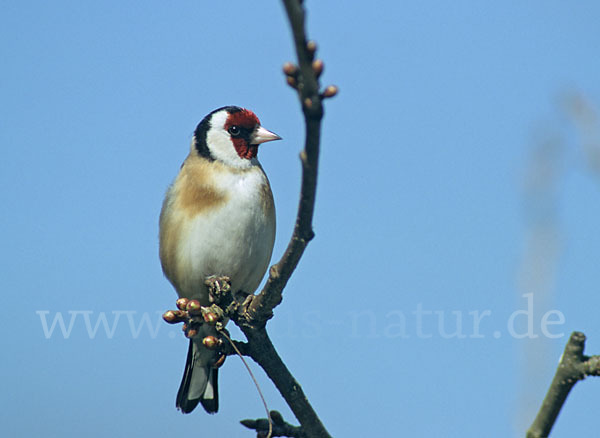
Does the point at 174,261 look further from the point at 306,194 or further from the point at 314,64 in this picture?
the point at 314,64

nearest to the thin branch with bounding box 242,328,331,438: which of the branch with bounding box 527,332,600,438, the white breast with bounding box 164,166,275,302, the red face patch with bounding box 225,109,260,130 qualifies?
the branch with bounding box 527,332,600,438

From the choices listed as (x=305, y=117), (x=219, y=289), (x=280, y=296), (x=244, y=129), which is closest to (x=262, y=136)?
(x=244, y=129)

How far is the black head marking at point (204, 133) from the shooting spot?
5.07 metres

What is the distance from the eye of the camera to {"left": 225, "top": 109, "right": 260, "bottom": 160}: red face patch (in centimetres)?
500

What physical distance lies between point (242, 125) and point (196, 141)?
369 millimetres

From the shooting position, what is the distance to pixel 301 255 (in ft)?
8.59

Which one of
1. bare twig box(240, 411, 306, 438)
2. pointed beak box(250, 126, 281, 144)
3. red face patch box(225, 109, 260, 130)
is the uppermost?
red face patch box(225, 109, 260, 130)

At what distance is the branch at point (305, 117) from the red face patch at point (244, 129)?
2329 millimetres

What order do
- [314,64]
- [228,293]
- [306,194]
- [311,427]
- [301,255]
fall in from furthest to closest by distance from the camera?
[228,293]
[311,427]
[301,255]
[306,194]
[314,64]

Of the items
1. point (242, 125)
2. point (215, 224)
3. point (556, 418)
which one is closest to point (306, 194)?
point (556, 418)

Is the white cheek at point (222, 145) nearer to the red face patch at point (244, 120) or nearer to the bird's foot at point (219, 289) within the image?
the red face patch at point (244, 120)

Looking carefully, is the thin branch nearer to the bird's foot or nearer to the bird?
the bird's foot

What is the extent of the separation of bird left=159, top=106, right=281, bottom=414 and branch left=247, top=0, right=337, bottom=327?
1876 mm

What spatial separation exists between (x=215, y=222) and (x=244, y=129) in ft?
2.56
